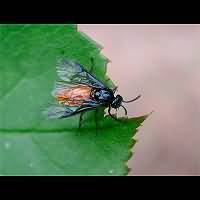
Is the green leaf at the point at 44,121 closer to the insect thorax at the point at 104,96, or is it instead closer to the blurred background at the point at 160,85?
the insect thorax at the point at 104,96

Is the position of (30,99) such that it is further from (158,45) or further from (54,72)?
(158,45)

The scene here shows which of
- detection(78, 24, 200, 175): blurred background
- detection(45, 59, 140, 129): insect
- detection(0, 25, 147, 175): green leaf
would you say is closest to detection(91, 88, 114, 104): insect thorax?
detection(45, 59, 140, 129): insect

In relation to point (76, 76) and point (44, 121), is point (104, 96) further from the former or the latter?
point (44, 121)

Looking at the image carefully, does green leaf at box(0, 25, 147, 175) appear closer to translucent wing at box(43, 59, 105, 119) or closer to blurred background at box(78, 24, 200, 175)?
translucent wing at box(43, 59, 105, 119)

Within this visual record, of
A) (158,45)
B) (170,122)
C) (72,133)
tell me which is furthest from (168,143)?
(72,133)

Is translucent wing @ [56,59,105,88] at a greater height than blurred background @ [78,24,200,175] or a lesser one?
greater

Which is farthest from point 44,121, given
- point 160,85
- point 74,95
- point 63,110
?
point 160,85
